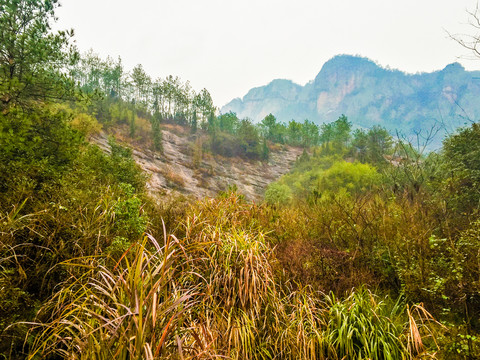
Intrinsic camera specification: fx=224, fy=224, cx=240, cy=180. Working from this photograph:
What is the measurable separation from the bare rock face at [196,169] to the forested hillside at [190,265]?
15187 mm

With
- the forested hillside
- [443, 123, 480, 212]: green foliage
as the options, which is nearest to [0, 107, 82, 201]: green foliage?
the forested hillside

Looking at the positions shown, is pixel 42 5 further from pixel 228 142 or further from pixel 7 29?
pixel 228 142

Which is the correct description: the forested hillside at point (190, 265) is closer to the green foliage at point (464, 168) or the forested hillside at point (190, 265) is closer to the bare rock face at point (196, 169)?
the green foliage at point (464, 168)

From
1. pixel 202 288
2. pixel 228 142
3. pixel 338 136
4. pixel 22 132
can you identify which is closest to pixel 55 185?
pixel 22 132

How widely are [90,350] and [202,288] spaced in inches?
60.2

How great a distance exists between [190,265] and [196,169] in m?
29.0

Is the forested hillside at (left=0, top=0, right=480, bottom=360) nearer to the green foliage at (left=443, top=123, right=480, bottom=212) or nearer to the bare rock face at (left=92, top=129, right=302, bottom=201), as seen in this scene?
the green foliage at (left=443, top=123, right=480, bottom=212)

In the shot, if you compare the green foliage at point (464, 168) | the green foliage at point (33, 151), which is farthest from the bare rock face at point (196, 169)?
the green foliage at point (33, 151)

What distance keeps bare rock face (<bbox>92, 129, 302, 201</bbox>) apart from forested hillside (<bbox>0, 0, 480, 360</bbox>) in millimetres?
15187

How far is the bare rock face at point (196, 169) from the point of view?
2489 centimetres

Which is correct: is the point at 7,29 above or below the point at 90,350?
above

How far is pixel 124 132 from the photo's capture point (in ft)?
99.5

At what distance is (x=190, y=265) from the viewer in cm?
318

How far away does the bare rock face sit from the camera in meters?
24.9
